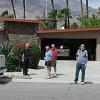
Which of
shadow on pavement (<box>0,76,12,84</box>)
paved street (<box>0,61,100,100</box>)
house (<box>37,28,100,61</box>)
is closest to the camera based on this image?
paved street (<box>0,61,100,100</box>)

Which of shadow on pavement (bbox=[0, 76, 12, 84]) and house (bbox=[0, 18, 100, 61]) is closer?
shadow on pavement (bbox=[0, 76, 12, 84])

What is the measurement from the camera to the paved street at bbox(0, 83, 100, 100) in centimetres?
1708

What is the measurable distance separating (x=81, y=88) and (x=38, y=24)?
2173cm

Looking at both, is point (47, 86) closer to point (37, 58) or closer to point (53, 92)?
point (53, 92)

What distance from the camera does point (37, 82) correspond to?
898 inches

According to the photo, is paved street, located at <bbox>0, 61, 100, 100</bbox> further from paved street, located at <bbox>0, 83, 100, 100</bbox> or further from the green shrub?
the green shrub

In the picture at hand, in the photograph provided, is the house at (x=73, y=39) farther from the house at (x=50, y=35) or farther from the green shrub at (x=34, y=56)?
the green shrub at (x=34, y=56)

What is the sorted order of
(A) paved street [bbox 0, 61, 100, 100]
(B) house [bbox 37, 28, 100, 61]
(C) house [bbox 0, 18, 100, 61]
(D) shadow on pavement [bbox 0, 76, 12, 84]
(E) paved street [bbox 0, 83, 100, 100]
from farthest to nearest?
(B) house [bbox 37, 28, 100, 61]
(C) house [bbox 0, 18, 100, 61]
(D) shadow on pavement [bbox 0, 76, 12, 84]
(A) paved street [bbox 0, 61, 100, 100]
(E) paved street [bbox 0, 83, 100, 100]

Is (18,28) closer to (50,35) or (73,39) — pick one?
(50,35)

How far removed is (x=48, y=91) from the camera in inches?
749

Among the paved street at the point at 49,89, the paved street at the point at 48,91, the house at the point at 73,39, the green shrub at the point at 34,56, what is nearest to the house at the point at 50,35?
the house at the point at 73,39

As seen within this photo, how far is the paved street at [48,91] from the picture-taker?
56.0 ft

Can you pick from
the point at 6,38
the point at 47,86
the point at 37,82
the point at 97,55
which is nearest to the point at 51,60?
the point at 37,82

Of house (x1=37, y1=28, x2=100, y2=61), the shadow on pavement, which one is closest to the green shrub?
the shadow on pavement
